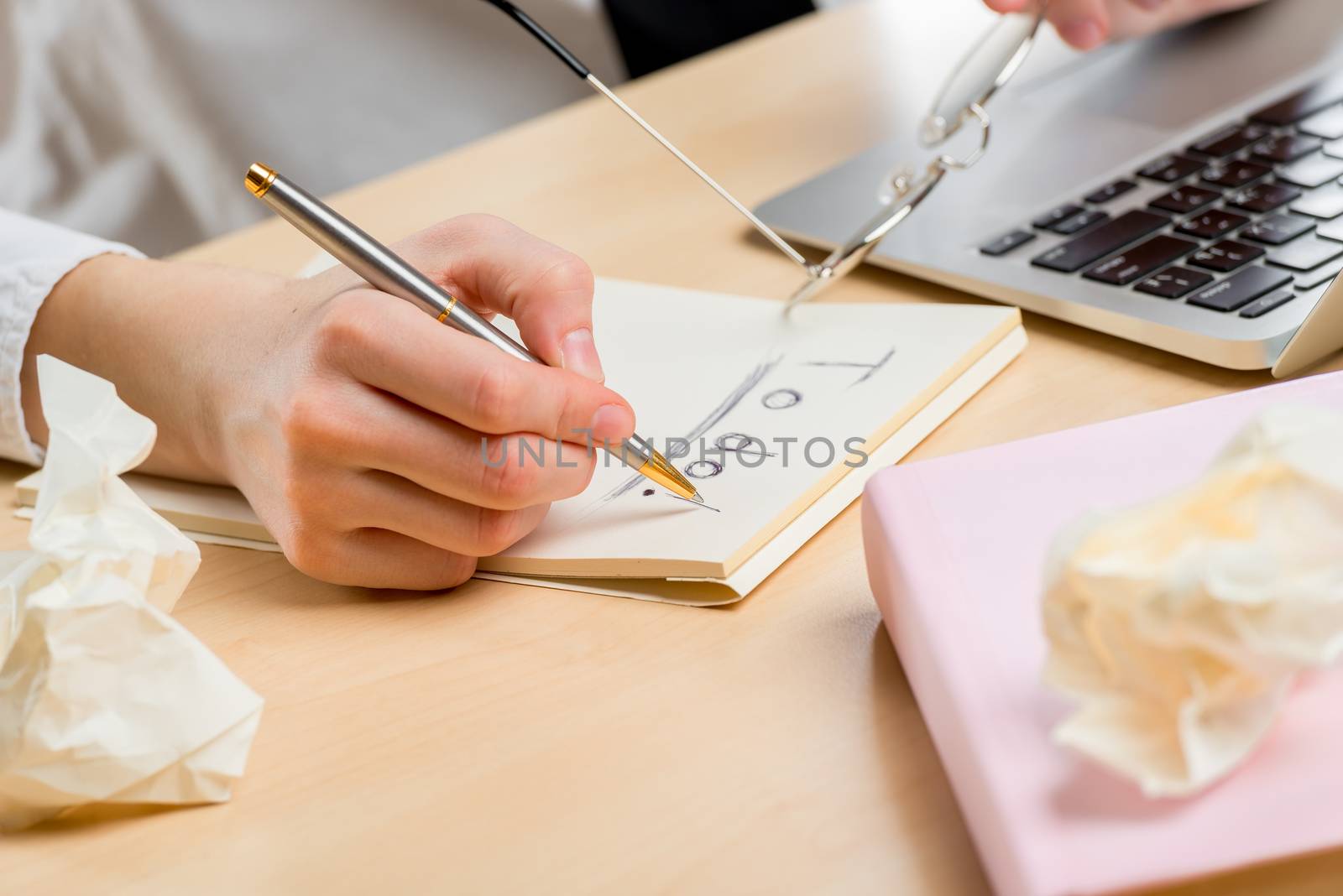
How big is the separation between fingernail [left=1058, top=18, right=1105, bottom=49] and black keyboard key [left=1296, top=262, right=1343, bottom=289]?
11.4 inches

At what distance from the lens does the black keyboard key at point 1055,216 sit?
572 millimetres

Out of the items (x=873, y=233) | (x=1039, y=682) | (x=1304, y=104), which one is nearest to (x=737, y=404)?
(x=873, y=233)

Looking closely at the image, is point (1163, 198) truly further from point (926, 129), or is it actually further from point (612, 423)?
point (612, 423)

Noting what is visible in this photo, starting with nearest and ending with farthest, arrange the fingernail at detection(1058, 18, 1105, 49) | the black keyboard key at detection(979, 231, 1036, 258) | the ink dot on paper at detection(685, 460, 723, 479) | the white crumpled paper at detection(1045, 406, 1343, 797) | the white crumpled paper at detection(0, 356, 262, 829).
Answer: the white crumpled paper at detection(1045, 406, 1343, 797)
the white crumpled paper at detection(0, 356, 262, 829)
the ink dot on paper at detection(685, 460, 723, 479)
the black keyboard key at detection(979, 231, 1036, 258)
the fingernail at detection(1058, 18, 1105, 49)

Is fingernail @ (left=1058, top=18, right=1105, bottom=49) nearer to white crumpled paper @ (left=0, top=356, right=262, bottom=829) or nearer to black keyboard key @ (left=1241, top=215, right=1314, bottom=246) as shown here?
black keyboard key @ (left=1241, top=215, right=1314, bottom=246)

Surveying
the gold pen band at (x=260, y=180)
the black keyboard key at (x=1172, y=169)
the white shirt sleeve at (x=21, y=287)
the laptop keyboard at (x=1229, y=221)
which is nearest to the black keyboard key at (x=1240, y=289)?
the laptop keyboard at (x=1229, y=221)

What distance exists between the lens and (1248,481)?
268mm

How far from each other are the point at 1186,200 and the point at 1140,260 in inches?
2.3

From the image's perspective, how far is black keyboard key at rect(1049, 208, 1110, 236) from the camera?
56 cm

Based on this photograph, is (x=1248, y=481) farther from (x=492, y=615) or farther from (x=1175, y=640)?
(x=492, y=615)

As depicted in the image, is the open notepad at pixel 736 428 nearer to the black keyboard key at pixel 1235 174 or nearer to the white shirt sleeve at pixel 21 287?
the white shirt sleeve at pixel 21 287

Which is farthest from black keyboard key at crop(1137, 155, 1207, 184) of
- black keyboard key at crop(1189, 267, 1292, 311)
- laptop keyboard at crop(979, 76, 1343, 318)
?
black keyboard key at crop(1189, 267, 1292, 311)

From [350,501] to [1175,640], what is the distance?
0.29 meters

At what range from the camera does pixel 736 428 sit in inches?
19.4
